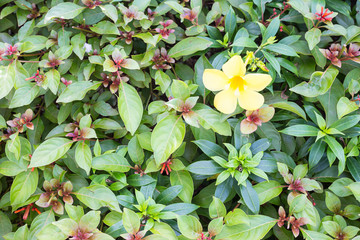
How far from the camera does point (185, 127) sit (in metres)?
1.45

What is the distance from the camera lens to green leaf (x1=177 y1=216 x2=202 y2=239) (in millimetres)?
1335

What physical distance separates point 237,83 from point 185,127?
0.35m

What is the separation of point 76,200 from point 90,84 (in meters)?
0.67

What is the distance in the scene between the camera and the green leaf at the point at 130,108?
144 cm

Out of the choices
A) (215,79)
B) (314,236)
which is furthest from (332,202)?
(215,79)

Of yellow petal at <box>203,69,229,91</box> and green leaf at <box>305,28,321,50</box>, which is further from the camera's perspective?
green leaf at <box>305,28,321,50</box>

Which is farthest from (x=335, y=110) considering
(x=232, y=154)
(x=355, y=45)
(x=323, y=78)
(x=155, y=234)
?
(x=155, y=234)

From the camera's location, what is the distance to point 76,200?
5.30 ft

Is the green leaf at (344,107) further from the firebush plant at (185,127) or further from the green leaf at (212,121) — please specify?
the green leaf at (212,121)

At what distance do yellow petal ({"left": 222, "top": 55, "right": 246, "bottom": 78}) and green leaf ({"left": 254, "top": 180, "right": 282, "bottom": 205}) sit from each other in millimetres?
605

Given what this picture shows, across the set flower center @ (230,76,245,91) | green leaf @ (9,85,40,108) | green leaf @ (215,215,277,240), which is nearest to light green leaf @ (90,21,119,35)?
green leaf @ (9,85,40,108)

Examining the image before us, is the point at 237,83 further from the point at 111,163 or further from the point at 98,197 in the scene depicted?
the point at 98,197

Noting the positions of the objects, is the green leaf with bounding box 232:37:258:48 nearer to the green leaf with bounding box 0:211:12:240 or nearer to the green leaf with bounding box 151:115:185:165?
the green leaf with bounding box 151:115:185:165

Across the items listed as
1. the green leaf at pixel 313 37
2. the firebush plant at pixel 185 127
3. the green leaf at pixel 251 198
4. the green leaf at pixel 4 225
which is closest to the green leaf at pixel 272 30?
the firebush plant at pixel 185 127
